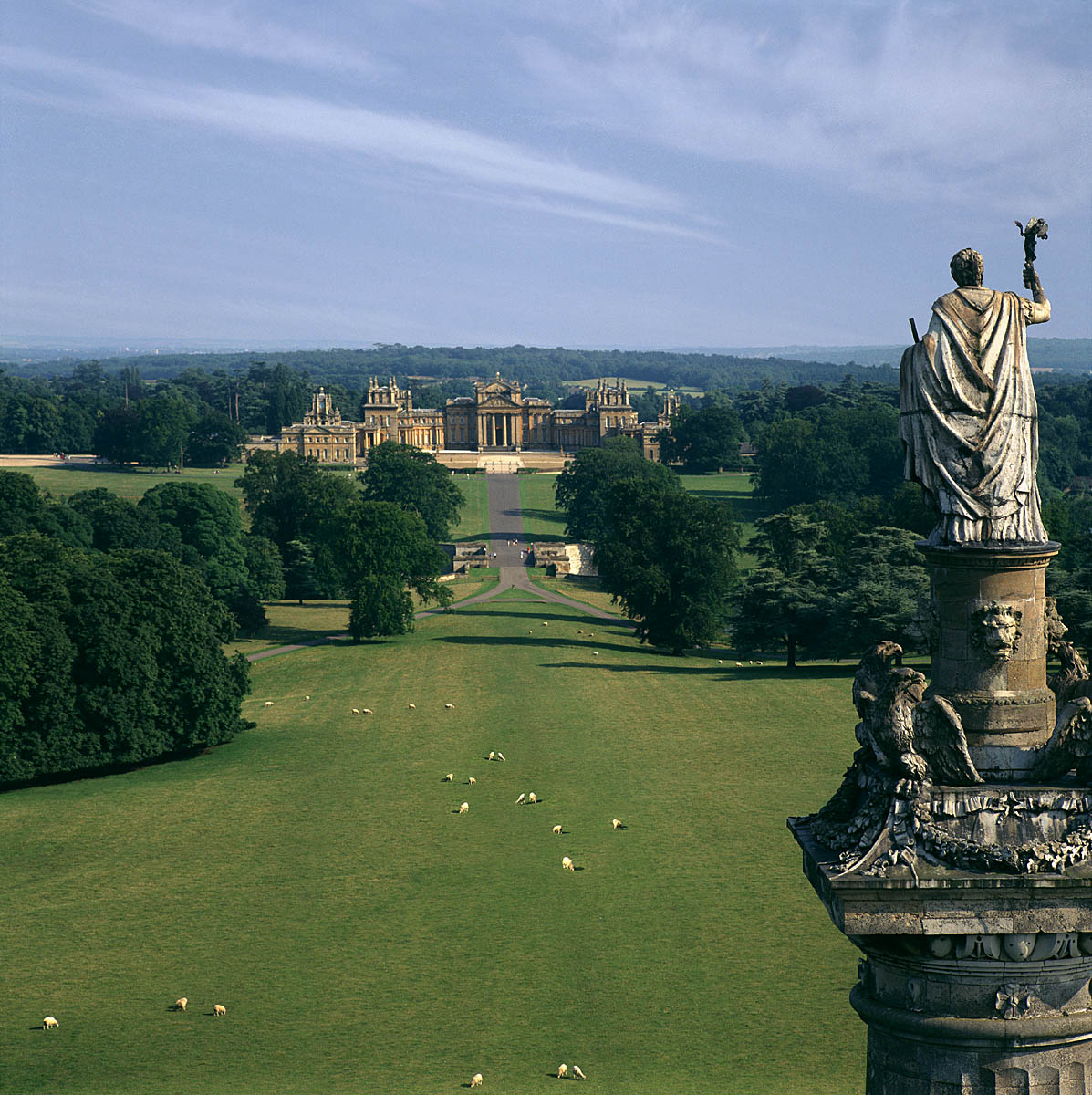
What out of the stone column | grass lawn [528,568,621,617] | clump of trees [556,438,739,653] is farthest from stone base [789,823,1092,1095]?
grass lawn [528,568,621,617]

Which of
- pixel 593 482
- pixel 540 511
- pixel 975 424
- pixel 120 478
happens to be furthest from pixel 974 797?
pixel 120 478

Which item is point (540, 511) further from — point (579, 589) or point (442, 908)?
point (442, 908)

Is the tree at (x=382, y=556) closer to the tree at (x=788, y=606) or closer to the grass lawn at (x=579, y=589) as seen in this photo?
the grass lawn at (x=579, y=589)

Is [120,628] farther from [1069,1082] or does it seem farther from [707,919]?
[1069,1082]

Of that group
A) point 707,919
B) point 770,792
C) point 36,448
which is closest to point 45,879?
point 707,919

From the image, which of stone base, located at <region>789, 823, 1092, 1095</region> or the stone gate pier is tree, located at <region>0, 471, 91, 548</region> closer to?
the stone gate pier

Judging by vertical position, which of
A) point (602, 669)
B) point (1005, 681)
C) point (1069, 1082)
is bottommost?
point (602, 669)

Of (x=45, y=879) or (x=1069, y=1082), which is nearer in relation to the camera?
(x=1069, y=1082)
